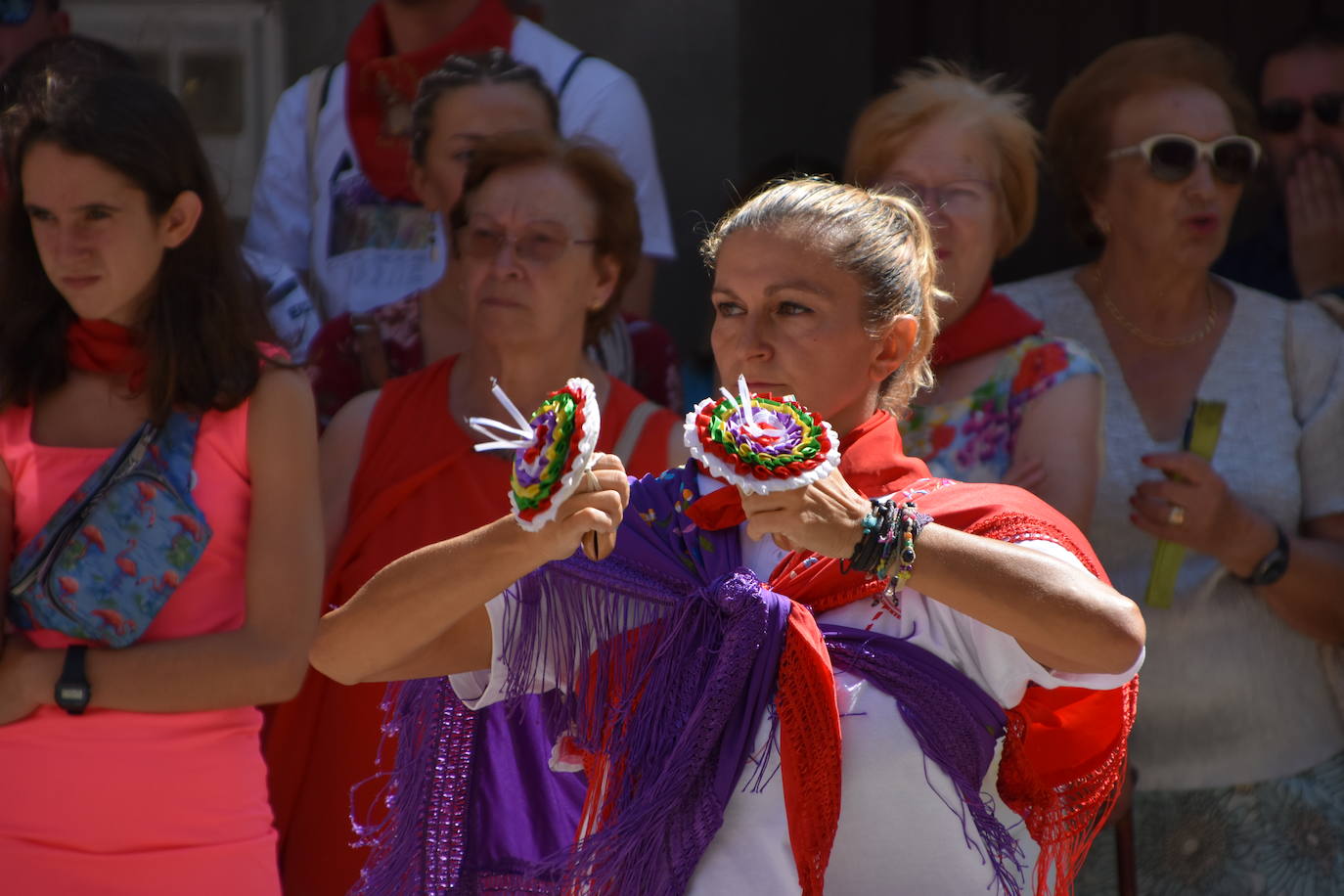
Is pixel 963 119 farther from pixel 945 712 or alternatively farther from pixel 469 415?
pixel 945 712

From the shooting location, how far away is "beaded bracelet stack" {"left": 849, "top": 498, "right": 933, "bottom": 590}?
1969mm

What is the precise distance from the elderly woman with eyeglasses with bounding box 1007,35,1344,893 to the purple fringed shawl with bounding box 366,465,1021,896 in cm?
130

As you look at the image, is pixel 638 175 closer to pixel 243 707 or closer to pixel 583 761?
pixel 243 707

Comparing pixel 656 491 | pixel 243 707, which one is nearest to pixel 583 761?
pixel 656 491

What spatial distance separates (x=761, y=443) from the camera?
6.36 ft

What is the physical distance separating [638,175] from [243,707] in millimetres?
1900

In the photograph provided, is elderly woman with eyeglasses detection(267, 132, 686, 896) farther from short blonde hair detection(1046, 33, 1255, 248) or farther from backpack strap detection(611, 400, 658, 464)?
short blonde hair detection(1046, 33, 1255, 248)

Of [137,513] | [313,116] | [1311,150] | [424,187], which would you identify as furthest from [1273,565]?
[313,116]

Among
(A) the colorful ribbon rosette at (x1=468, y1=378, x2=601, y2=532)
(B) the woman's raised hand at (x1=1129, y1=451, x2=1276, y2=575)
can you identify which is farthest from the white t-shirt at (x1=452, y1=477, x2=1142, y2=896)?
(B) the woman's raised hand at (x1=1129, y1=451, x2=1276, y2=575)

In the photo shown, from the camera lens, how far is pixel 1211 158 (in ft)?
11.9

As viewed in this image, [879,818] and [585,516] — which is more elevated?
[585,516]

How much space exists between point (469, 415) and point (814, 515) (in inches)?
61.1

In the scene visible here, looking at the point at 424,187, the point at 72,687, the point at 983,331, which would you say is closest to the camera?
the point at 72,687

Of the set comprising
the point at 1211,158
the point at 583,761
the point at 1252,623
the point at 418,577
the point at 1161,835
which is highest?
the point at 1211,158
